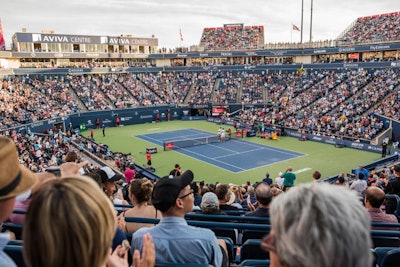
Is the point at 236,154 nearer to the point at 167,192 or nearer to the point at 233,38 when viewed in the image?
the point at 167,192

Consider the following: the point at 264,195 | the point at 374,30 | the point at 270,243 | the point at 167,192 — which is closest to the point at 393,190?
the point at 264,195

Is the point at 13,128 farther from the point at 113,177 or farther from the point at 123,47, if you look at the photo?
the point at 123,47

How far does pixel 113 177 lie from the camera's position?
279 inches

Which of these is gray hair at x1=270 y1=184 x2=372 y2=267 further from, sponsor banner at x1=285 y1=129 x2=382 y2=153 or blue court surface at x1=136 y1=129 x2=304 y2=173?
sponsor banner at x1=285 y1=129 x2=382 y2=153

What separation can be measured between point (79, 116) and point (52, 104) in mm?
3714

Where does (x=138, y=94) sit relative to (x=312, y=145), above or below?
above

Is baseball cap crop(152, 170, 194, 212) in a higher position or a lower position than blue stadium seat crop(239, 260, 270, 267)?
higher

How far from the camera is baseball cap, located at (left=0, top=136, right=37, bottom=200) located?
211cm

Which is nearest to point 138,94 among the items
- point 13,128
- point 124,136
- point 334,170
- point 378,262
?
→ point 124,136

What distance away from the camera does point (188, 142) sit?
34938 millimetres

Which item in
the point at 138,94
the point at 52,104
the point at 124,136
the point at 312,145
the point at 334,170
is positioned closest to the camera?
the point at 334,170

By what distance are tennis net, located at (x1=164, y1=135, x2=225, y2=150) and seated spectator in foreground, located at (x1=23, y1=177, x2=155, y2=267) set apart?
103 ft

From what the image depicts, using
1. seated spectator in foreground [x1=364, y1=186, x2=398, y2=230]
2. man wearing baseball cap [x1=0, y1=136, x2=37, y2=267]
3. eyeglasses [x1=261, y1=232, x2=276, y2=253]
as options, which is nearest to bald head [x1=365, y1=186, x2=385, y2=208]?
seated spectator in foreground [x1=364, y1=186, x2=398, y2=230]

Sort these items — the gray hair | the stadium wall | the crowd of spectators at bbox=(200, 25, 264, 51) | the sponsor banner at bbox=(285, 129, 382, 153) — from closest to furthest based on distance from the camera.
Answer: the gray hair → the sponsor banner at bbox=(285, 129, 382, 153) → the stadium wall → the crowd of spectators at bbox=(200, 25, 264, 51)
